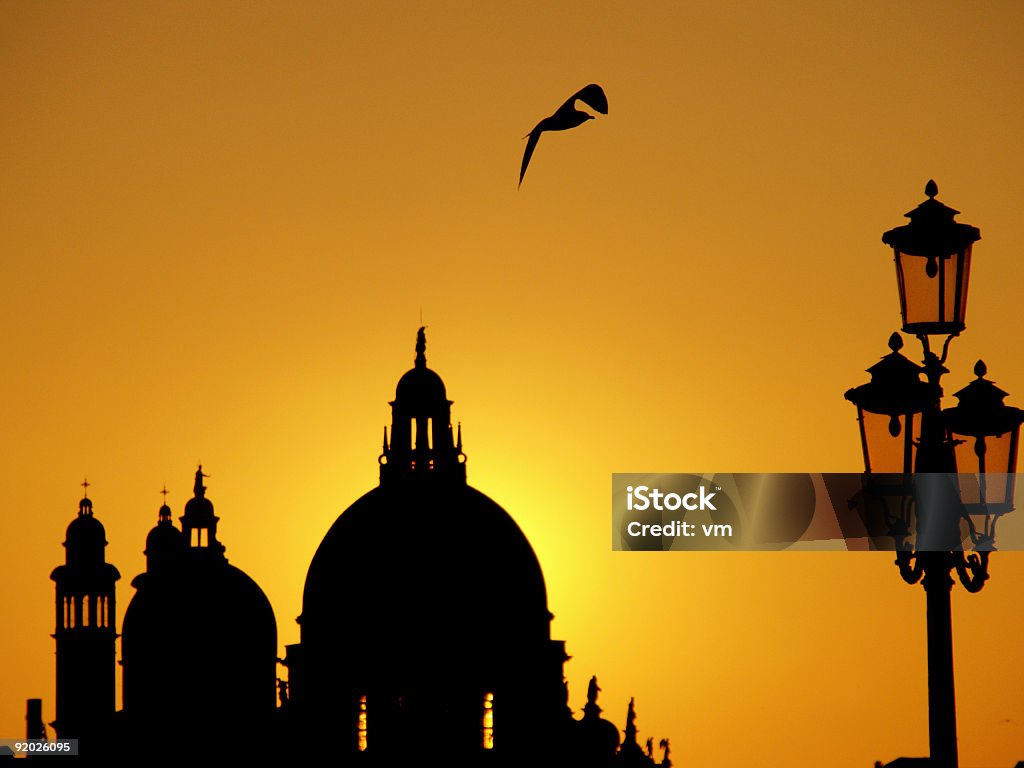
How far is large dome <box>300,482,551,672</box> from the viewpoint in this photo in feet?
269

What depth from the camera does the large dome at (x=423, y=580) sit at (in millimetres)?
82062

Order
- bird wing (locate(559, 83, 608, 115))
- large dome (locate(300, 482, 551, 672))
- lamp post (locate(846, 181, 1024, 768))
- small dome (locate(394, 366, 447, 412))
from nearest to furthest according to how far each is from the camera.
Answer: lamp post (locate(846, 181, 1024, 768)) → bird wing (locate(559, 83, 608, 115)) → large dome (locate(300, 482, 551, 672)) → small dome (locate(394, 366, 447, 412))

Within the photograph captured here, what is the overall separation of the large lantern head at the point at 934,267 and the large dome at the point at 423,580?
216ft

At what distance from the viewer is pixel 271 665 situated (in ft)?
271

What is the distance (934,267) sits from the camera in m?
16.0

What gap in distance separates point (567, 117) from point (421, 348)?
6965cm

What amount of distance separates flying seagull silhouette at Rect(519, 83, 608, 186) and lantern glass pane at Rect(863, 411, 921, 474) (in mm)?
3105

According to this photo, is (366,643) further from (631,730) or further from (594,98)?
(594,98)

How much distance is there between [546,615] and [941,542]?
2705 inches

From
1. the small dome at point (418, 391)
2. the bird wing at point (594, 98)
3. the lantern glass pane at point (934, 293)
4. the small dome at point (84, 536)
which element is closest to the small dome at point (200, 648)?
the small dome at point (84, 536)

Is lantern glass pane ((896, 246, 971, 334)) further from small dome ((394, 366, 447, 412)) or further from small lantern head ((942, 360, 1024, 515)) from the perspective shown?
small dome ((394, 366, 447, 412))

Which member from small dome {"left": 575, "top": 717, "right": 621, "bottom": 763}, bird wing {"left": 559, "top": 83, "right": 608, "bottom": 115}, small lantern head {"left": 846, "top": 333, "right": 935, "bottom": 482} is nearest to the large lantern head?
small lantern head {"left": 846, "top": 333, "right": 935, "bottom": 482}

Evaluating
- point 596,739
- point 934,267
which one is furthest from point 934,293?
point 596,739

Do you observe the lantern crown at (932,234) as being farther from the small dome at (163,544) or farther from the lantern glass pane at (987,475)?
the small dome at (163,544)
